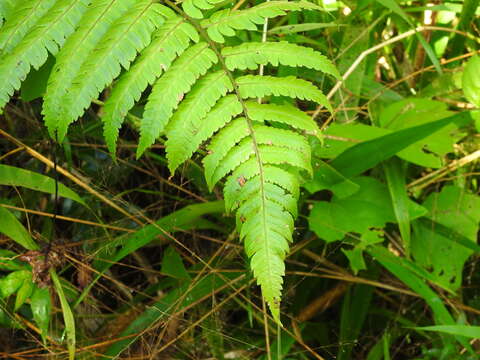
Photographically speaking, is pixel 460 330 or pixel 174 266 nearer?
pixel 460 330

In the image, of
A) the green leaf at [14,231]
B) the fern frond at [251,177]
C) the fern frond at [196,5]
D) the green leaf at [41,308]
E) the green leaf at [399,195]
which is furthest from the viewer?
the green leaf at [399,195]

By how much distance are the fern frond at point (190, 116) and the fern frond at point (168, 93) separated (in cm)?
2

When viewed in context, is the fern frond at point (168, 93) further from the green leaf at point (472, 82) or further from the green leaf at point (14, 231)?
the green leaf at point (472, 82)

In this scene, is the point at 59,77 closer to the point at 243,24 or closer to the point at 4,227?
the point at 243,24

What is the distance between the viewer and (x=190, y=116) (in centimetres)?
102

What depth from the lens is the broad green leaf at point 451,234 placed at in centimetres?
151

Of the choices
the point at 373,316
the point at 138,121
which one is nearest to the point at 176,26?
the point at 138,121

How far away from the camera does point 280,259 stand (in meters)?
0.95

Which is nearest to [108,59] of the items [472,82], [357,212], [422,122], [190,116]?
[190,116]

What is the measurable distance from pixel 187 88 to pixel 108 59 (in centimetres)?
15

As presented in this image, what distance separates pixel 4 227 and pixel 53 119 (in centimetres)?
45

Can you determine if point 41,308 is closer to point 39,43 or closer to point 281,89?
point 39,43

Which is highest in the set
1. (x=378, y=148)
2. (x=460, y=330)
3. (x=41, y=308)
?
(x=378, y=148)

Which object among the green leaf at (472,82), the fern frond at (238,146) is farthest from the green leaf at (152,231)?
the green leaf at (472,82)
